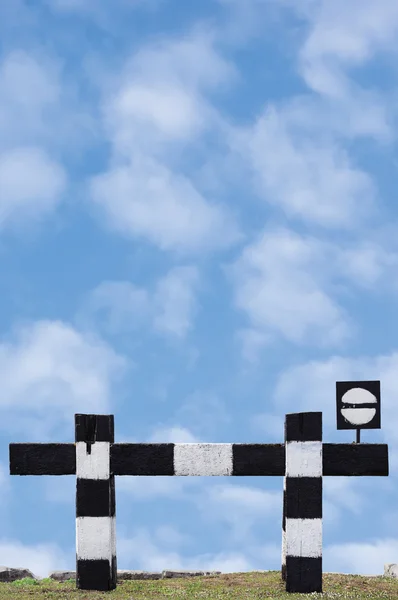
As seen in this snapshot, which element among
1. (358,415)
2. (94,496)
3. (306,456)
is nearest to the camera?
(306,456)

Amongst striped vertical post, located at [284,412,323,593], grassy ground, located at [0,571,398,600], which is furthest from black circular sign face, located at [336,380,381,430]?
grassy ground, located at [0,571,398,600]

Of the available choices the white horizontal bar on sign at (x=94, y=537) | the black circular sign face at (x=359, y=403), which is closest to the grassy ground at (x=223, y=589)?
the white horizontal bar on sign at (x=94, y=537)

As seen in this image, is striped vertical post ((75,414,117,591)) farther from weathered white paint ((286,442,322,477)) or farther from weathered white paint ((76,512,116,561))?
weathered white paint ((286,442,322,477))

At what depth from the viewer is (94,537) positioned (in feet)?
29.4

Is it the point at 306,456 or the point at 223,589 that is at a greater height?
the point at 306,456

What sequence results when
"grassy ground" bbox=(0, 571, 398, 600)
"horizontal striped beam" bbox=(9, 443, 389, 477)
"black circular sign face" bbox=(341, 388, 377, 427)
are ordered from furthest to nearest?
1. "black circular sign face" bbox=(341, 388, 377, 427)
2. "horizontal striped beam" bbox=(9, 443, 389, 477)
3. "grassy ground" bbox=(0, 571, 398, 600)

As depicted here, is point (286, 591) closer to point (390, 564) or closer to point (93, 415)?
point (93, 415)

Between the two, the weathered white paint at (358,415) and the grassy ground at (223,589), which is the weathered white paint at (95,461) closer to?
the grassy ground at (223,589)

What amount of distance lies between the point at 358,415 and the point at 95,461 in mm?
2758

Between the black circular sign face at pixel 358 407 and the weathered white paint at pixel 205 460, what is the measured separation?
1.29 m

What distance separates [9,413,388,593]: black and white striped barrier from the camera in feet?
29.0

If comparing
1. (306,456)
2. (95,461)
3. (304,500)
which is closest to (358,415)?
(306,456)

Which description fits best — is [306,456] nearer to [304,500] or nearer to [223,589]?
[304,500]

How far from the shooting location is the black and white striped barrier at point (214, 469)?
8.85 m
